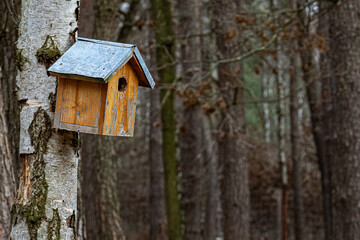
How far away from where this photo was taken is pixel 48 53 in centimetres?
282

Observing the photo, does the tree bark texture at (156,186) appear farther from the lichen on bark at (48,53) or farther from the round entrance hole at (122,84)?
the lichen on bark at (48,53)

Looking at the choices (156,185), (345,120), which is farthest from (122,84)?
(156,185)

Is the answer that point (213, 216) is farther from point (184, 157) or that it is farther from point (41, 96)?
point (41, 96)

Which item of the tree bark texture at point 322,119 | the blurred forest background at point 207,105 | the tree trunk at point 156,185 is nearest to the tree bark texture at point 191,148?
the blurred forest background at point 207,105

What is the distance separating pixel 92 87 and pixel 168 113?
316 cm

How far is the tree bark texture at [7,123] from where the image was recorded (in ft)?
13.9

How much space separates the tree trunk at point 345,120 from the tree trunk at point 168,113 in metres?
2.25

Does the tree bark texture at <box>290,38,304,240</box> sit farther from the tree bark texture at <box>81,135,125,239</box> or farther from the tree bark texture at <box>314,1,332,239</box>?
the tree bark texture at <box>81,135,125,239</box>

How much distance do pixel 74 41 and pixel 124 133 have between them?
2.32 feet

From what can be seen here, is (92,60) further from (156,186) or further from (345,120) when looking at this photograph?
(156,186)

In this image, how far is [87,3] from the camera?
646 centimetres

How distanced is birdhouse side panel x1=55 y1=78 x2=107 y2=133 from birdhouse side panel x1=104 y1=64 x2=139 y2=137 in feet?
0.19

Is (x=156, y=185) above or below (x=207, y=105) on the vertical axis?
below

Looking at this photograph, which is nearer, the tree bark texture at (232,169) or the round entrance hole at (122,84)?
the round entrance hole at (122,84)
